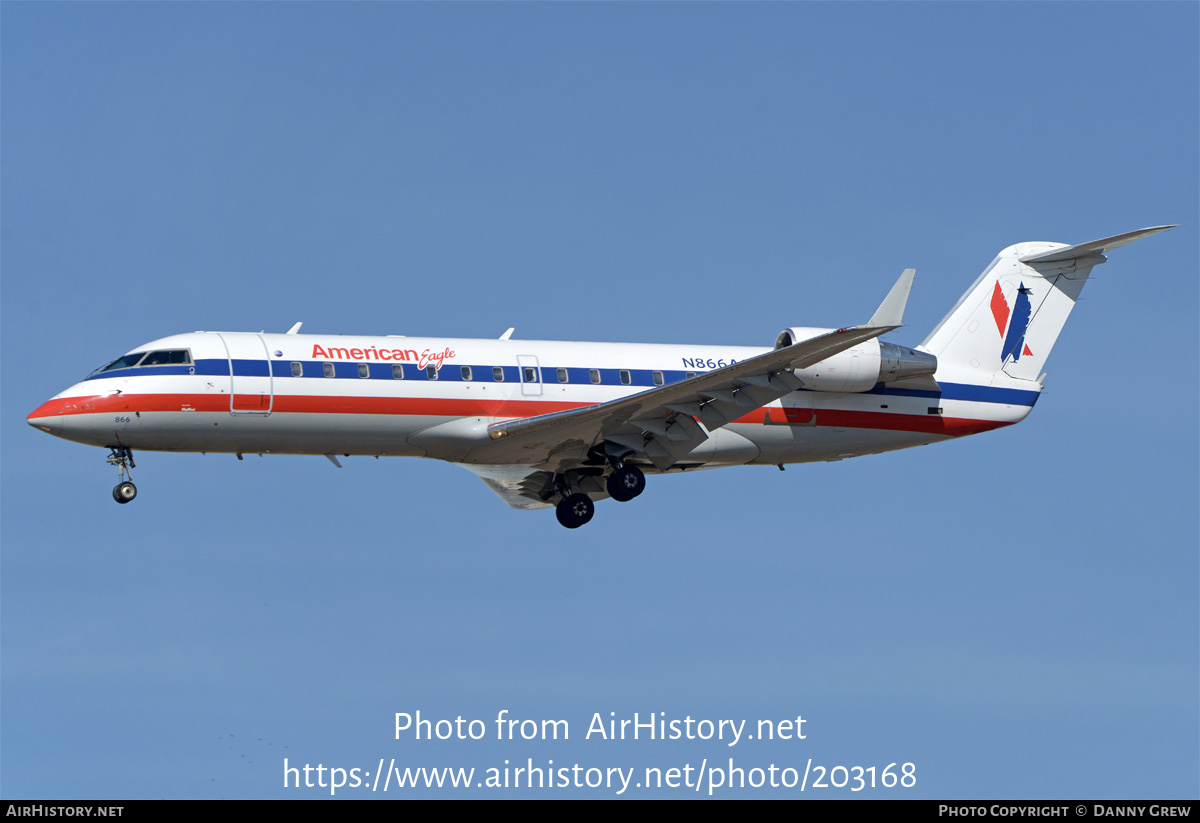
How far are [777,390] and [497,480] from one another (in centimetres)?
708

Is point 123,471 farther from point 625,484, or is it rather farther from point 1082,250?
point 1082,250

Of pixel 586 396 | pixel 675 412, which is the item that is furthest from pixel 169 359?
pixel 675 412

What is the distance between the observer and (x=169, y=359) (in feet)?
91.2

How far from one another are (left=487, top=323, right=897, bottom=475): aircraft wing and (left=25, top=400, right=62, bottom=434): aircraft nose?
7.90 meters

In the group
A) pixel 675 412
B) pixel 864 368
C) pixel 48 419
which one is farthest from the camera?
pixel 864 368

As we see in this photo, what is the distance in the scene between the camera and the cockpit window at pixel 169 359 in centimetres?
2775

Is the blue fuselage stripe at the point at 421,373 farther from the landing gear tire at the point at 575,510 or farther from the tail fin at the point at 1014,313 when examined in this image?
the landing gear tire at the point at 575,510

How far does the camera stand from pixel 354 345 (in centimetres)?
2864

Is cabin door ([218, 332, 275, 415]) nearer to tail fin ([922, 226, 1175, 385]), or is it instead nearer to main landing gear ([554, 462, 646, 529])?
main landing gear ([554, 462, 646, 529])

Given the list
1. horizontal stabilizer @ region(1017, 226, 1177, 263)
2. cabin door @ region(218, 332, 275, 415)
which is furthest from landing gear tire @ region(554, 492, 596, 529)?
horizontal stabilizer @ region(1017, 226, 1177, 263)

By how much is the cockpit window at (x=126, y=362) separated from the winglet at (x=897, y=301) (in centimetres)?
1370

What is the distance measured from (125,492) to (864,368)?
14975 mm

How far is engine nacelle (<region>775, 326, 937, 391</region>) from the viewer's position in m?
31.0

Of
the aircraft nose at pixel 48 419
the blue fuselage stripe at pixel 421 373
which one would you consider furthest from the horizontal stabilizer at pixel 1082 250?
the aircraft nose at pixel 48 419
